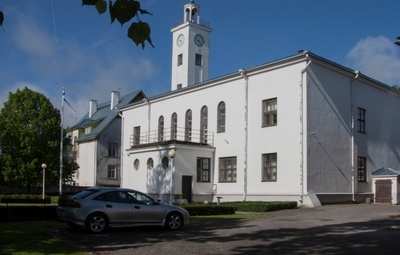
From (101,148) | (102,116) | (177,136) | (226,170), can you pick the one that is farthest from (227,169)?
(102,116)

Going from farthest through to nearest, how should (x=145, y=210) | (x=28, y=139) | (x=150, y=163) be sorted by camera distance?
(x=28, y=139) → (x=150, y=163) → (x=145, y=210)

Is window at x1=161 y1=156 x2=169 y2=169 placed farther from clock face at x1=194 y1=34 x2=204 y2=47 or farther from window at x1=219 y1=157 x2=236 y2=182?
clock face at x1=194 y1=34 x2=204 y2=47

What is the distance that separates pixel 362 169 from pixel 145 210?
20638 millimetres

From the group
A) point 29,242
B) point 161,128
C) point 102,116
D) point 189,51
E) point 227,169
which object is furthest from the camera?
point 102,116

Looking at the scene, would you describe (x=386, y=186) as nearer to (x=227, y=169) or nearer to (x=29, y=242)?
(x=227, y=169)

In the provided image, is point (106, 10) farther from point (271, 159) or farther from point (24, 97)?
point (24, 97)

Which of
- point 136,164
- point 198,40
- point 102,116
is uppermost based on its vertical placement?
point 198,40

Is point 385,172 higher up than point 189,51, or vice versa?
point 189,51

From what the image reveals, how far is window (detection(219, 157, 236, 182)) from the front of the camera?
3212cm

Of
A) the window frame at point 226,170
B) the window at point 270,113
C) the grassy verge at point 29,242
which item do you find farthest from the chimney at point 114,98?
the grassy verge at point 29,242

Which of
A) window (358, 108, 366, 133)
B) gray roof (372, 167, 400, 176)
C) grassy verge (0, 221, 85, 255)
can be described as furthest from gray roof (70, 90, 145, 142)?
grassy verge (0, 221, 85, 255)

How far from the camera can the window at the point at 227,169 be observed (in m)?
32.1

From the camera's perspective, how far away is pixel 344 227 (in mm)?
16281

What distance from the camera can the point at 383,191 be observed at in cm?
3003
